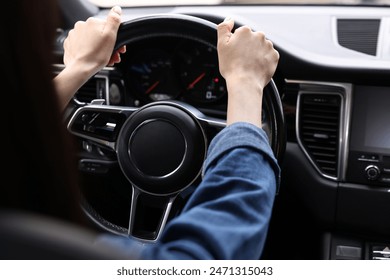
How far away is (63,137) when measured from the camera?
469mm

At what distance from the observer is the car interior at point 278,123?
1055 mm

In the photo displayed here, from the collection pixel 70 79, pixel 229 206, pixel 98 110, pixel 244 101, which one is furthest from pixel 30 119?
pixel 98 110

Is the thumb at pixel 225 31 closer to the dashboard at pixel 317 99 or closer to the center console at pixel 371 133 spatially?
the dashboard at pixel 317 99

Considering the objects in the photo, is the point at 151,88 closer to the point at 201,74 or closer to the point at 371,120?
the point at 201,74

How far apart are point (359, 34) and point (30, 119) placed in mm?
1215

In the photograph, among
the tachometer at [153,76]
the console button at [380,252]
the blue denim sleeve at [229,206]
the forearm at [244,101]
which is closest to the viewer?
the blue denim sleeve at [229,206]

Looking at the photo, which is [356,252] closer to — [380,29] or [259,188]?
[380,29]

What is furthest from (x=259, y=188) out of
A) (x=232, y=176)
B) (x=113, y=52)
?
(x=113, y=52)

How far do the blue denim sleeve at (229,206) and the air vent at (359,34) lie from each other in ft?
2.71

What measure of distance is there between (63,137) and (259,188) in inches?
10.6

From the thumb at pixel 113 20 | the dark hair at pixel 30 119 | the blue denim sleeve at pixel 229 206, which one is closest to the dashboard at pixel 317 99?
the thumb at pixel 113 20

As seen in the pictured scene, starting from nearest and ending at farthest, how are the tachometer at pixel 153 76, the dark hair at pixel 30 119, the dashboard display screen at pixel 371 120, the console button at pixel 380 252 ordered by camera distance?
the dark hair at pixel 30 119 < the dashboard display screen at pixel 371 120 < the console button at pixel 380 252 < the tachometer at pixel 153 76

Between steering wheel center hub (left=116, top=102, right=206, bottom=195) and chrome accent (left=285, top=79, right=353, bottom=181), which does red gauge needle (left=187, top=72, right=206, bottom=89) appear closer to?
chrome accent (left=285, top=79, right=353, bottom=181)

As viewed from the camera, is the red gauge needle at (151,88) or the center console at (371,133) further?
the red gauge needle at (151,88)
